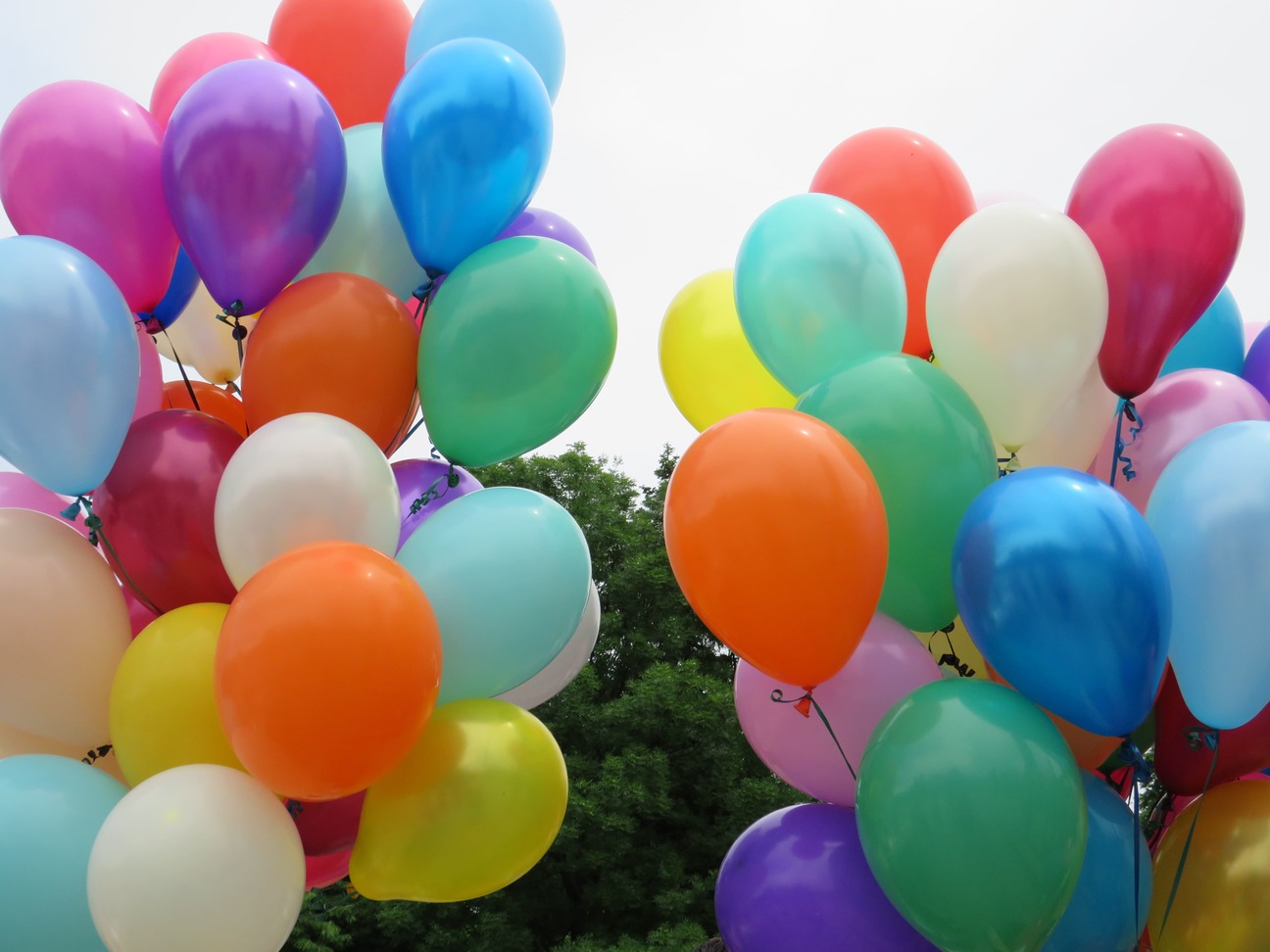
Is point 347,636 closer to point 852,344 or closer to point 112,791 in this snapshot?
point 112,791

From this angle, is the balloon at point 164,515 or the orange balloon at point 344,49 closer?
the balloon at point 164,515

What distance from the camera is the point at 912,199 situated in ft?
9.32

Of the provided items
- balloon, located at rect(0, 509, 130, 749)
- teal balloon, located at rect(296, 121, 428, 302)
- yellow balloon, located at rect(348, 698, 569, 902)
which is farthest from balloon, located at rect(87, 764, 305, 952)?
teal balloon, located at rect(296, 121, 428, 302)

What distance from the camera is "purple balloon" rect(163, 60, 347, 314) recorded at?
2.39 meters

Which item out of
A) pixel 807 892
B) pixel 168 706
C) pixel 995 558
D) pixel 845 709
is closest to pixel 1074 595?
pixel 995 558

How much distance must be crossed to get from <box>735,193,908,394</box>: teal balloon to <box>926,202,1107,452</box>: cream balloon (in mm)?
124

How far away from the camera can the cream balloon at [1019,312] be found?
7.77 ft

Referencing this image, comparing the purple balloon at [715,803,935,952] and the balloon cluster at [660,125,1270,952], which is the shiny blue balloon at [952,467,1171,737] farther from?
the purple balloon at [715,803,935,952]

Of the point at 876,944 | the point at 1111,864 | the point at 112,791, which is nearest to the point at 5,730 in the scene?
the point at 112,791

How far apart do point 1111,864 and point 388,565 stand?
157cm

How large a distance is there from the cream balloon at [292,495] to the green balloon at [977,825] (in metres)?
1.15

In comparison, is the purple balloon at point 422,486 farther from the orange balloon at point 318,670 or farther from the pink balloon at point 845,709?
the pink balloon at point 845,709

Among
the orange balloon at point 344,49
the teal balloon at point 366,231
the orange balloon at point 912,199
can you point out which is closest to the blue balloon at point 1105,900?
the orange balloon at point 912,199

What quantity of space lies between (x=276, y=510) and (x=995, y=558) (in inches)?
54.1
